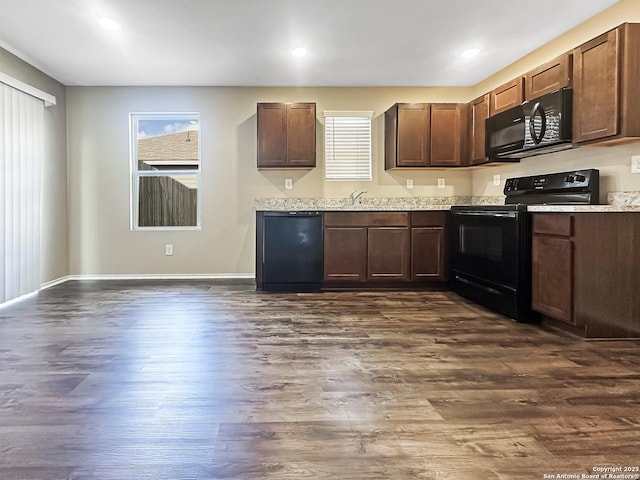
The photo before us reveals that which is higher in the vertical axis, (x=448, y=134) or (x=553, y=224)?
(x=448, y=134)

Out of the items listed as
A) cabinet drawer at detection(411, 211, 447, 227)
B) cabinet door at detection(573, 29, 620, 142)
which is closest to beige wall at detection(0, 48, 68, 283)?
cabinet drawer at detection(411, 211, 447, 227)

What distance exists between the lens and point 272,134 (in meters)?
5.11

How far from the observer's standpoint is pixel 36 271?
15.4 feet

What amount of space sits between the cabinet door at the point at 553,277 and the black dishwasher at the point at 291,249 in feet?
7.14

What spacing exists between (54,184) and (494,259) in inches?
189

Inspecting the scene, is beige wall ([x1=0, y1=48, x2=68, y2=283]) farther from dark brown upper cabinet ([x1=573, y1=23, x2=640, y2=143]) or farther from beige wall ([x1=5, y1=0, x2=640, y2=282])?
dark brown upper cabinet ([x1=573, y1=23, x2=640, y2=143])

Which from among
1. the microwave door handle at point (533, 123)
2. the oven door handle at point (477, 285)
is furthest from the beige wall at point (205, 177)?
the microwave door handle at point (533, 123)

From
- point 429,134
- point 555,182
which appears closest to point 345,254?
point 429,134

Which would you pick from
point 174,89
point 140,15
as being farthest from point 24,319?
point 174,89

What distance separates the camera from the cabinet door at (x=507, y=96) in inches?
157

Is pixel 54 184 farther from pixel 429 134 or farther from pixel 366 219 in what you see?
pixel 429 134

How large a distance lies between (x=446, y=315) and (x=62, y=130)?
482cm

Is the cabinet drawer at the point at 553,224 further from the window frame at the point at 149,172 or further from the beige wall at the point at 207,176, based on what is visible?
the window frame at the point at 149,172

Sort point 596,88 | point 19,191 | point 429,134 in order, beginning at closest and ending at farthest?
point 596,88 < point 19,191 < point 429,134
